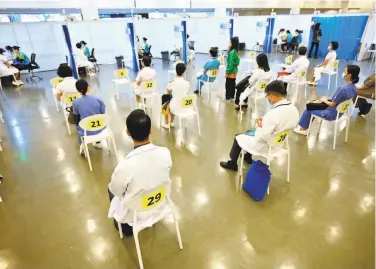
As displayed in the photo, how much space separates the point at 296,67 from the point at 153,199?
5046 millimetres

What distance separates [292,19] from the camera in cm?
1330

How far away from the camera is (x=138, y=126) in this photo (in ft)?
5.06

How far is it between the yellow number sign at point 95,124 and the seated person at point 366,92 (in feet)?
15.6

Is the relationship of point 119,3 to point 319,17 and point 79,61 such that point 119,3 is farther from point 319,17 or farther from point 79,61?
point 319,17

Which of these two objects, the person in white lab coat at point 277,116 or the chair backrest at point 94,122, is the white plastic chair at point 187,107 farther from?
the person in white lab coat at point 277,116

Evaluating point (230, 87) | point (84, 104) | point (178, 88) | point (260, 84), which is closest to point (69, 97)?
point (84, 104)

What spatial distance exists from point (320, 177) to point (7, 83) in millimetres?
9528

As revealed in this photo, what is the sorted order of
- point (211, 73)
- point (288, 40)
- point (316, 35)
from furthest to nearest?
point (288, 40) < point (316, 35) < point (211, 73)

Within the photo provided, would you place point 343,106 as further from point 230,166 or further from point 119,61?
point 119,61

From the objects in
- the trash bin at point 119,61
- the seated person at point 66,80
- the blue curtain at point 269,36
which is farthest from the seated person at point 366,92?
the blue curtain at point 269,36

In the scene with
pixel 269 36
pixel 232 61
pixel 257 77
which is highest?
pixel 269 36

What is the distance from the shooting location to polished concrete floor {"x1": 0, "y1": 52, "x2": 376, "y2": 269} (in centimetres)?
198

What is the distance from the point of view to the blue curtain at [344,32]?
10.1 m

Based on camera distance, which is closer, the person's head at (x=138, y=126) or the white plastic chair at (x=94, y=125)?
the person's head at (x=138, y=126)
